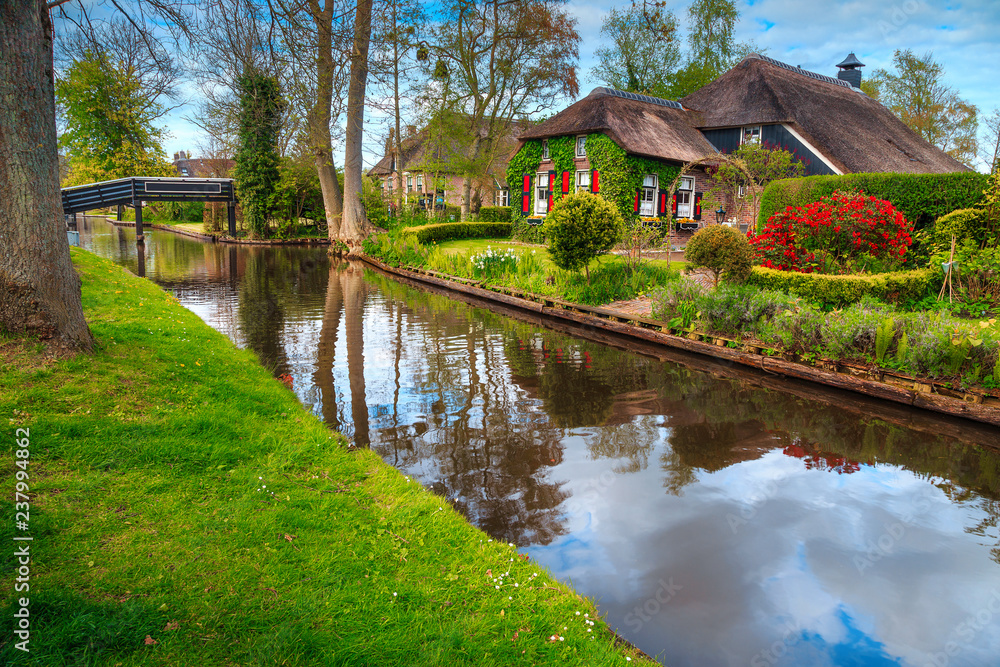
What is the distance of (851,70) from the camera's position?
32.3 meters

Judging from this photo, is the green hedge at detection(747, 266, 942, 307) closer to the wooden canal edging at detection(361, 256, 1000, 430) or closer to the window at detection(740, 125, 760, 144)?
the wooden canal edging at detection(361, 256, 1000, 430)

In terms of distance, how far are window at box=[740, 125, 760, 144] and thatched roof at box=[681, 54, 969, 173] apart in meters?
0.30

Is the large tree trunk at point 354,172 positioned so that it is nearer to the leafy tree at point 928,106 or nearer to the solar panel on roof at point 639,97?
the solar panel on roof at point 639,97

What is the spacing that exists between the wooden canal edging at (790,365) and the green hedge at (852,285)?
1.83 metres

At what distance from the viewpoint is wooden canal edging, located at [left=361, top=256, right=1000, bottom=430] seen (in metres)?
6.90

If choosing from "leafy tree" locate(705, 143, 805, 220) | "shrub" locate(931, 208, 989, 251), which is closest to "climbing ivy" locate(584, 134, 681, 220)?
"leafy tree" locate(705, 143, 805, 220)

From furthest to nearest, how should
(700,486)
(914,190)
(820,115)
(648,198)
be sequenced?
(820,115), (648,198), (914,190), (700,486)

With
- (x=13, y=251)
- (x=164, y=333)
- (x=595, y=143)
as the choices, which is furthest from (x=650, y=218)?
(x=13, y=251)

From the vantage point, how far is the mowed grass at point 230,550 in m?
2.60

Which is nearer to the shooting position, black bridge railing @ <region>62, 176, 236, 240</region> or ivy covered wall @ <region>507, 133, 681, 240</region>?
black bridge railing @ <region>62, 176, 236, 240</region>

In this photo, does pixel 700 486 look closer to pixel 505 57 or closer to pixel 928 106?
pixel 505 57

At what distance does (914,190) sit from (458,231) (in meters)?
17.7

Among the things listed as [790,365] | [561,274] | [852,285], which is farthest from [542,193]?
[790,365]

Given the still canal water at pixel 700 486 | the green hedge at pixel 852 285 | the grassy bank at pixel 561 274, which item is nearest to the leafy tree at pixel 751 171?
the grassy bank at pixel 561 274
